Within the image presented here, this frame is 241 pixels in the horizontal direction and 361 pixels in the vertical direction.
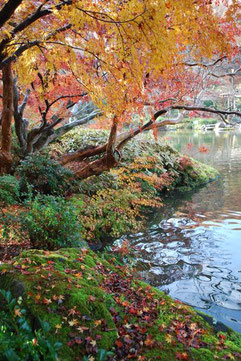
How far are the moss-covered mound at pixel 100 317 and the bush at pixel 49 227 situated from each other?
95cm

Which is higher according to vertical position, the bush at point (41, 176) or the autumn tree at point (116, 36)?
the autumn tree at point (116, 36)

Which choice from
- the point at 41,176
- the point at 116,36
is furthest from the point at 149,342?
the point at 41,176

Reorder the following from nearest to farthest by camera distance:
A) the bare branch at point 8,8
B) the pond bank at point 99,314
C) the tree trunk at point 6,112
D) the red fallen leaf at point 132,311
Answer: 1. the pond bank at point 99,314
2. the bare branch at point 8,8
3. the red fallen leaf at point 132,311
4. the tree trunk at point 6,112

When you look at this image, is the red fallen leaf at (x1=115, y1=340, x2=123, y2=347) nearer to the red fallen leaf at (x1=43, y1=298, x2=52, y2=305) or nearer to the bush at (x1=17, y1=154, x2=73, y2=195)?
the red fallen leaf at (x1=43, y1=298, x2=52, y2=305)

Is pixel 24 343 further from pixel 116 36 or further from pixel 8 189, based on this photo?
pixel 8 189

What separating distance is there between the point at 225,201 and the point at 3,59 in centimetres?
901

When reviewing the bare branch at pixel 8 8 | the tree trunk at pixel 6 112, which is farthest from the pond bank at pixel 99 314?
the tree trunk at pixel 6 112

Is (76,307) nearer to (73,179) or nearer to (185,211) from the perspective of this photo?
(73,179)

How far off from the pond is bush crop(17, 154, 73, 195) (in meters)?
2.39

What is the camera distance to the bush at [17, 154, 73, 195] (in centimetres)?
689

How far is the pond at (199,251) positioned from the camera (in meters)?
4.55

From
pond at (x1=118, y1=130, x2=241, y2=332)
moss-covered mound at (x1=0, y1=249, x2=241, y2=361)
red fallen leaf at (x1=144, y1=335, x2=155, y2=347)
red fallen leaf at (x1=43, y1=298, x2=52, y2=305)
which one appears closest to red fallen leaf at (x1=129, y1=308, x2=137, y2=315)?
moss-covered mound at (x1=0, y1=249, x2=241, y2=361)

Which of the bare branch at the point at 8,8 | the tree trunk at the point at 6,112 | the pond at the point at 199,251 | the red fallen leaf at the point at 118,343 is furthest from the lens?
the tree trunk at the point at 6,112

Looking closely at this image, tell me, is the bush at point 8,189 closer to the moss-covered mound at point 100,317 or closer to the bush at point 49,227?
the bush at point 49,227
